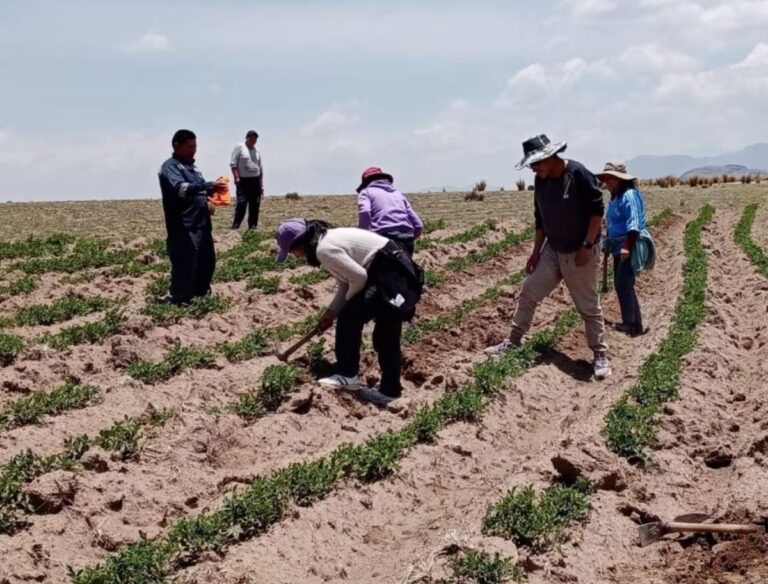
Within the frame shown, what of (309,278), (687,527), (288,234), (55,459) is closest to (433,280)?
(309,278)

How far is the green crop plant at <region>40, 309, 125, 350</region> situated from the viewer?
8828mm

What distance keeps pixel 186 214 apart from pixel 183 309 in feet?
3.45

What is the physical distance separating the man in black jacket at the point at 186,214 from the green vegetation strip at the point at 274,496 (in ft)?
13.1

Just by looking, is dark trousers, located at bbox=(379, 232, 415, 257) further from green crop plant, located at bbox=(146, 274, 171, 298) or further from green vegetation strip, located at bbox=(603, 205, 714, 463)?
green crop plant, located at bbox=(146, 274, 171, 298)

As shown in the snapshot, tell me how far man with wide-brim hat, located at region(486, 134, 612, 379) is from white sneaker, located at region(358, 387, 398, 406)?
1750mm

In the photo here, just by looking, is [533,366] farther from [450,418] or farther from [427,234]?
[427,234]

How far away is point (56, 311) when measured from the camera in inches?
400

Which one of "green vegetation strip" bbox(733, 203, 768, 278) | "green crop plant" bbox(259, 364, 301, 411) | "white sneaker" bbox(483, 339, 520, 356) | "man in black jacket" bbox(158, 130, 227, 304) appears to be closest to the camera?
"green crop plant" bbox(259, 364, 301, 411)

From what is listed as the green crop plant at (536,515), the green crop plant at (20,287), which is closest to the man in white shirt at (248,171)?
the green crop plant at (20,287)

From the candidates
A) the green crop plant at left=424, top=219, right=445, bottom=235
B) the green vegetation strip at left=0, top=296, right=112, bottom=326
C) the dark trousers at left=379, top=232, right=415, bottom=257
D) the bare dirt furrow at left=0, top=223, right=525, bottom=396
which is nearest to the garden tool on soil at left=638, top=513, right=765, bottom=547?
the dark trousers at left=379, top=232, right=415, bottom=257

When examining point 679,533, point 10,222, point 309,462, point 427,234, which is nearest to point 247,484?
point 309,462

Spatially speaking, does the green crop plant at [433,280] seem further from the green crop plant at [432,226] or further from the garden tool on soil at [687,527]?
the garden tool on soil at [687,527]

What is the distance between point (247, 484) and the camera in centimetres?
589

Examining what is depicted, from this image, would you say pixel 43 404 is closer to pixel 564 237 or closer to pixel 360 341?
pixel 360 341
